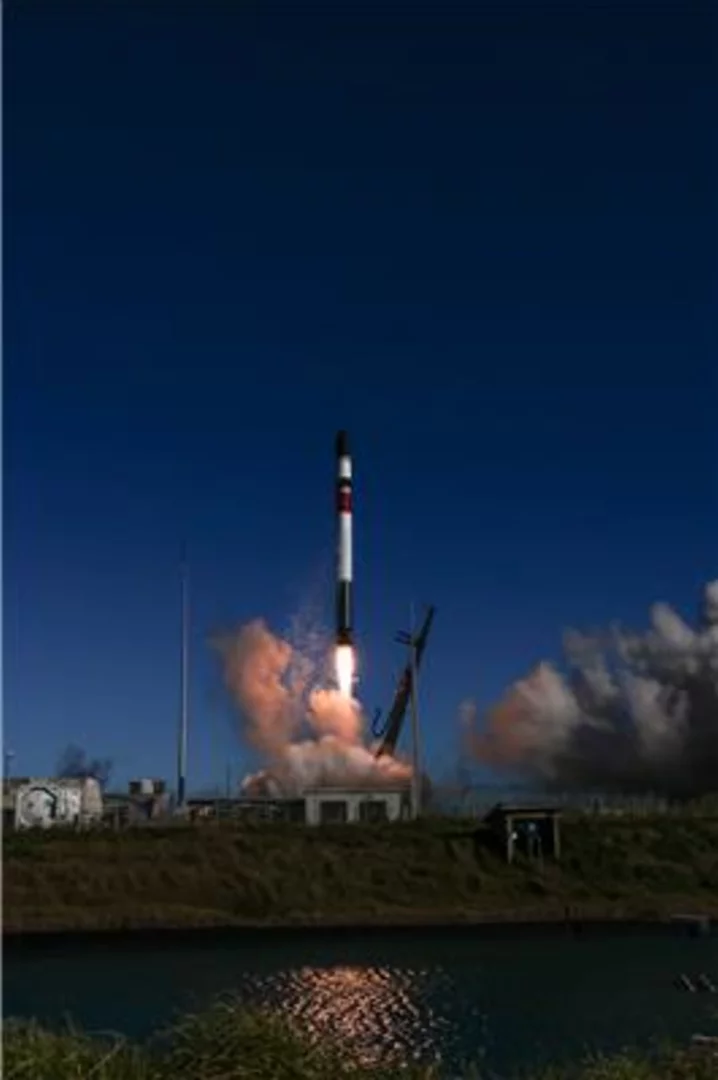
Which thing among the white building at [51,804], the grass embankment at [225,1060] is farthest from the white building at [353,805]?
the grass embankment at [225,1060]

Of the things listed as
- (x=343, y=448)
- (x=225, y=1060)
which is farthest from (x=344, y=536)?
(x=225, y=1060)

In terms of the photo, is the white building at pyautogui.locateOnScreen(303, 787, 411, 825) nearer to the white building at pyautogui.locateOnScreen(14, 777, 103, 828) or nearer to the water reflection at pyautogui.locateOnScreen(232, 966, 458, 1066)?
the white building at pyautogui.locateOnScreen(14, 777, 103, 828)

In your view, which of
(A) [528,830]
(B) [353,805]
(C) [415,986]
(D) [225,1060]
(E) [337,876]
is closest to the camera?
(D) [225,1060]

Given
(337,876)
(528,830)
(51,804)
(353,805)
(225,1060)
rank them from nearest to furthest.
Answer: (225,1060) < (337,876) < (528,830) < (51,804) < (353,805)

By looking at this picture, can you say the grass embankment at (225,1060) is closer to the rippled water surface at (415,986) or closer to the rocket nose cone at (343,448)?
the rippled water surface at (415,986)

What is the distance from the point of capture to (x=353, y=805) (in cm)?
12419

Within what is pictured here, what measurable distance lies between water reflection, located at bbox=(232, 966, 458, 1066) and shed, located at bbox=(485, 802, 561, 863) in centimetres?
4080

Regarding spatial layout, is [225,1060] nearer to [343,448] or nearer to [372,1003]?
[372,1003]

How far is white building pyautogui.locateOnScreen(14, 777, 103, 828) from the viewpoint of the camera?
119875 mm

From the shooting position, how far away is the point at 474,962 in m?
66.4

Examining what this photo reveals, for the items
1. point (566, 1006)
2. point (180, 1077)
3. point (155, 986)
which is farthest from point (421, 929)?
point (180, 1077)

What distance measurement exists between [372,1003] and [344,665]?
77.4 metres

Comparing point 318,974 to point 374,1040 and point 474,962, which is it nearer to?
point 474,962

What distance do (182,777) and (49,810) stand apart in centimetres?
1565
